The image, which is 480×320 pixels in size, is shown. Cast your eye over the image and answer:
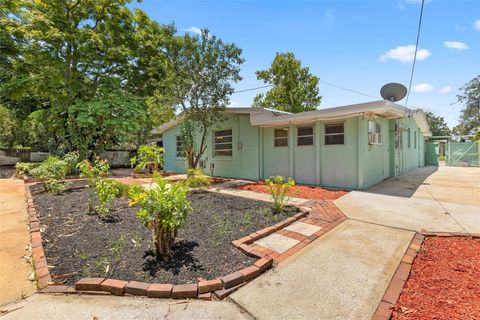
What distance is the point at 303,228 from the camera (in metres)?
4.06

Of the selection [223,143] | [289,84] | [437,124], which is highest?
[289,84]

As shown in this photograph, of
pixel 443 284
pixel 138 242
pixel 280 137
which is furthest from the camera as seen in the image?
pixel 280 137

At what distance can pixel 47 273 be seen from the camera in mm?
2592

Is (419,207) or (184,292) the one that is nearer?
(184,292)

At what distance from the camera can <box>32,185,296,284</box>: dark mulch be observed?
265cm

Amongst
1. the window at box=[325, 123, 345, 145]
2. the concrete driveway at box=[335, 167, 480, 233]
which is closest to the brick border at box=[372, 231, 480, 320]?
the concrete driveway at box=[335, 167, 480, 233]

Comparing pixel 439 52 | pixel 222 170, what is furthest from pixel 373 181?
pixel 222 170

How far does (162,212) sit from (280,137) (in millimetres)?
7224

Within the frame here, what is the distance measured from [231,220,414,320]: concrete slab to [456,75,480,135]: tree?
42500 mm

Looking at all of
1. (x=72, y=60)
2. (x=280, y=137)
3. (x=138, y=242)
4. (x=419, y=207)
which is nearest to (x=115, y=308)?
(x=138, y=242)

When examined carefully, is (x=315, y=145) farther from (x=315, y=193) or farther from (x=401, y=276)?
(x=401, y=276)

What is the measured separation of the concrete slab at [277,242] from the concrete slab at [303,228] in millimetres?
355

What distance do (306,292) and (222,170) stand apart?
9.18m

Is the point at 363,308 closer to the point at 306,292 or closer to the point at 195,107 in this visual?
the point at 306,292
